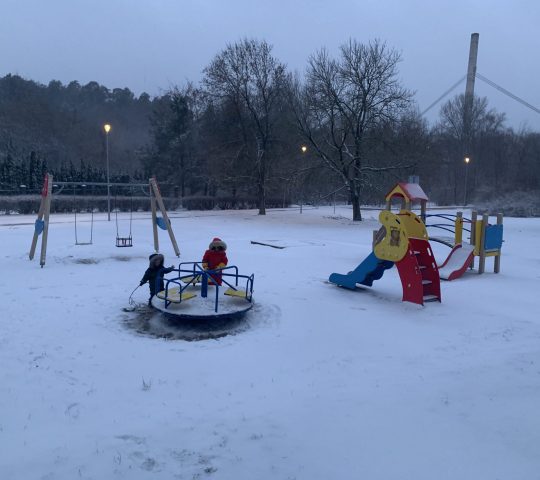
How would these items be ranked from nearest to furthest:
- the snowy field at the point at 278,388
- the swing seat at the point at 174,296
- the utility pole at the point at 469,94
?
the snowy field at the point at 278,388 → the swing seat at the point at 174,296 → the utility pole at the point at 469,94

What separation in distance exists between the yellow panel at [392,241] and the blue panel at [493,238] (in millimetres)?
4987

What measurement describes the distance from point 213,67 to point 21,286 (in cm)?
2857

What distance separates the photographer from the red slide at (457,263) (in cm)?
1234

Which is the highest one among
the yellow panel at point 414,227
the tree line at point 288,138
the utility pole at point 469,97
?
the utility pole at point 469,97

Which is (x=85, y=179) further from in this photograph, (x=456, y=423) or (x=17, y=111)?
(x=456, y=423)

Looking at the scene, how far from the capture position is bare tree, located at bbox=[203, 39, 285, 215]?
3525 centimetres

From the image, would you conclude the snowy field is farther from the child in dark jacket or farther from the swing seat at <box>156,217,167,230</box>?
the swing seat at <box>156,217,167,230</box>

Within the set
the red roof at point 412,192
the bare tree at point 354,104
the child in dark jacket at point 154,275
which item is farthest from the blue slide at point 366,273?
the bare tree at point 354,104

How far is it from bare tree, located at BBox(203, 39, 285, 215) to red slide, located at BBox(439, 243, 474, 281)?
22.7 m

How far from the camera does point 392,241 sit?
954 centimetres

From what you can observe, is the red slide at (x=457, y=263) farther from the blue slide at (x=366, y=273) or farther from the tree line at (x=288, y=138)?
the tree line at (x=288, y=138)

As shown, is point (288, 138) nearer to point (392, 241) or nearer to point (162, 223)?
point (162, 223)

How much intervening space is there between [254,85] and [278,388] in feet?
107

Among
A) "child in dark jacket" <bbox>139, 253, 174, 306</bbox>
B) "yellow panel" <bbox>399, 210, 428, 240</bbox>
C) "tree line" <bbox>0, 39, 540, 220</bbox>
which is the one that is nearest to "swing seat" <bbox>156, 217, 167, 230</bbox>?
"child in dark jacket" <bbox>139, 253, 174, 306</bbox>
